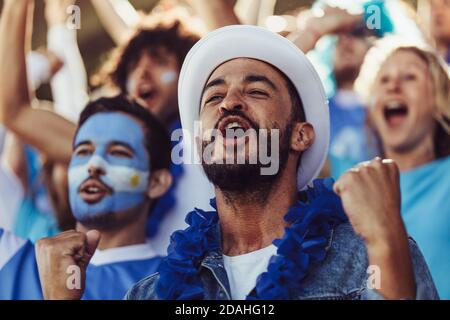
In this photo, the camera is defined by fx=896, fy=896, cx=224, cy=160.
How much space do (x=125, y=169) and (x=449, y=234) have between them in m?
1.08

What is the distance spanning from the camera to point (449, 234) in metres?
2.89

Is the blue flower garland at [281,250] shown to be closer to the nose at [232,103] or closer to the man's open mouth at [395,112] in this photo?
the nose at [232,103]

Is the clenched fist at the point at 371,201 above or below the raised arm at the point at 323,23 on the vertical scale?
below

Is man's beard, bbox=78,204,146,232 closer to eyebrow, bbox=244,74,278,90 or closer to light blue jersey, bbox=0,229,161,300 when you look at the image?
light blue jersey, bbox=0,229,161,300

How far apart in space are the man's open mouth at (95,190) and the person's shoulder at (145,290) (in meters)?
0.43

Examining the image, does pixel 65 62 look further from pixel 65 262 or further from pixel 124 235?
pixel 65 262

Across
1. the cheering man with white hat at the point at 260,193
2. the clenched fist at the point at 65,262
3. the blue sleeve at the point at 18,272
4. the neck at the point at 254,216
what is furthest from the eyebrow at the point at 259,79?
the blue sleeve at the point at 18,272

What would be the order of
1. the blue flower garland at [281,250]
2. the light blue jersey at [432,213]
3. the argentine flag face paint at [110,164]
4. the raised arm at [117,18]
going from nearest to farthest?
the blue flower garland at [281,250] < the light blue jersey at [432,213] < the argentine flag face paint at [110,164] < the raised arm at [117,18]

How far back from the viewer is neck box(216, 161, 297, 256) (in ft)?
8.33

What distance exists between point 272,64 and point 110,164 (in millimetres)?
710

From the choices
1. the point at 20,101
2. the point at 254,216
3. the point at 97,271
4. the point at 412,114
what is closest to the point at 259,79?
the point at 254,216

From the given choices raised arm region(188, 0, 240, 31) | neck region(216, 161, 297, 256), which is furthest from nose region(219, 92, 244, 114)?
raised arm region(188, 0, 240, 31)

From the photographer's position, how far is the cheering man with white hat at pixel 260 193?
2424 mm
